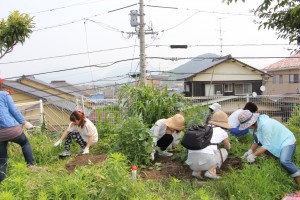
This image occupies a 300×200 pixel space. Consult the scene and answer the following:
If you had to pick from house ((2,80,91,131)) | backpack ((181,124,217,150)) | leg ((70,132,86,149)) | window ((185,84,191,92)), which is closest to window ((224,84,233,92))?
window ((185,84,191,92))

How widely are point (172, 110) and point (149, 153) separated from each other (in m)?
1.57

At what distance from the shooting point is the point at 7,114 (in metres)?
4.39

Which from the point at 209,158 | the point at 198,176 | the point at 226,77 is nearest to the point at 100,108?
the point at 198,176

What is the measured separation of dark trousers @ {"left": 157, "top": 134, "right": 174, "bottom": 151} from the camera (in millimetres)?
5002

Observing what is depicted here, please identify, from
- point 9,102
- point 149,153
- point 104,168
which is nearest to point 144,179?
point 149,153

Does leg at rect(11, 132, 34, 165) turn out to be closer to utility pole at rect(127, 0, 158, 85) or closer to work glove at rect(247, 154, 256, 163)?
work glove at rect(247, 154, 256, 163)

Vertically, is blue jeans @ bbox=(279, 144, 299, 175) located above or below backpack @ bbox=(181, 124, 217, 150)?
below

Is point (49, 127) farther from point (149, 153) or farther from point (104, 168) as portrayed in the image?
point (104, 168)

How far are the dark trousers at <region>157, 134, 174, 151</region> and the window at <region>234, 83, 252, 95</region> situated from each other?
2222cm

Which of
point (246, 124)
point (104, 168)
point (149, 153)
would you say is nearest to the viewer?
point (104, 168)

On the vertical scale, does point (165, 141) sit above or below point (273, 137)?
below

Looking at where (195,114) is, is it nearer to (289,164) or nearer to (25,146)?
(289,164)

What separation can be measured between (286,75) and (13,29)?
28610 mm

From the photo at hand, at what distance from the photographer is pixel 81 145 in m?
5.84
